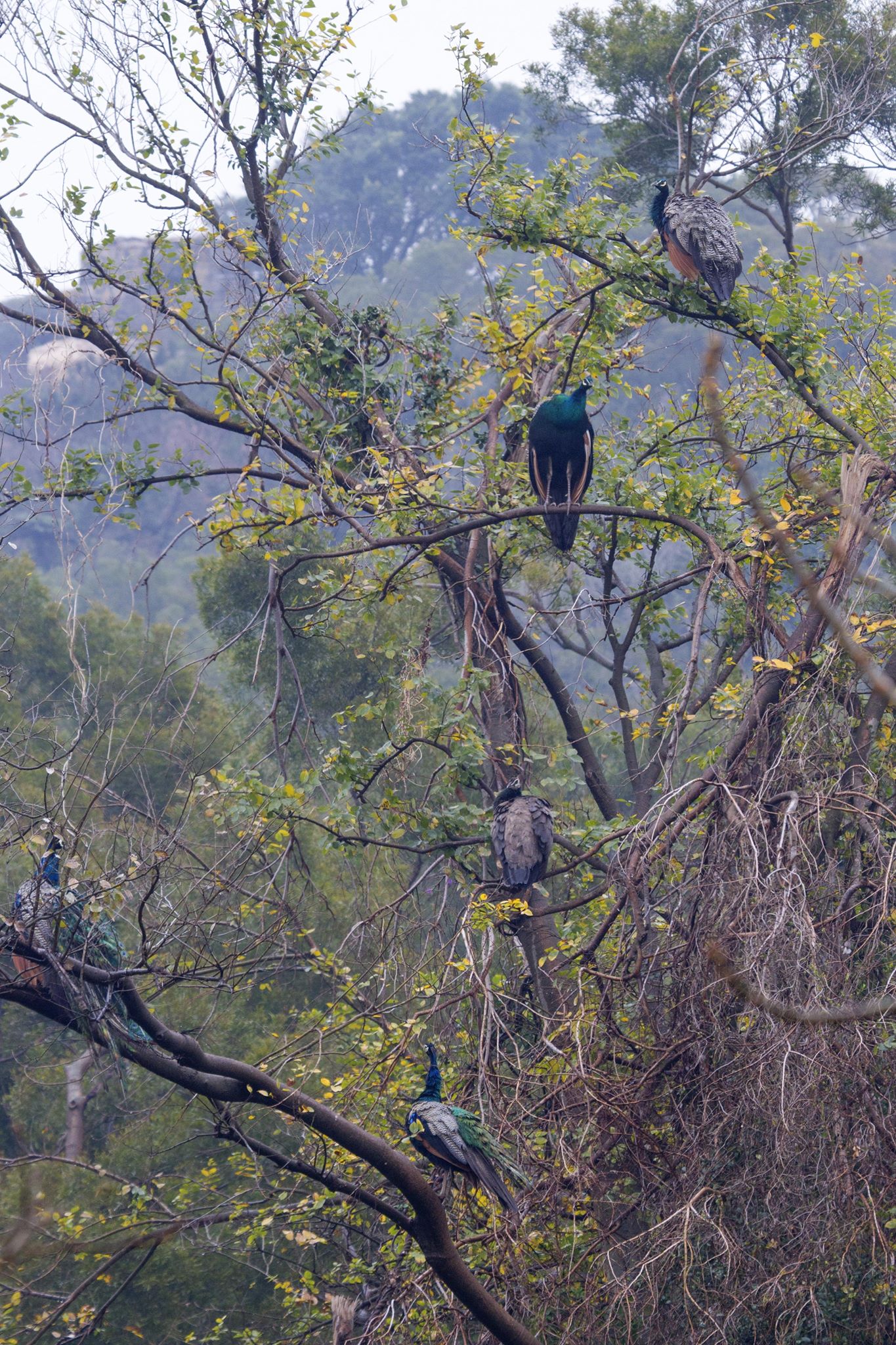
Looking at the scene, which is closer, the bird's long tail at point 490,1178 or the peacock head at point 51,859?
the peacock head at point 51,859

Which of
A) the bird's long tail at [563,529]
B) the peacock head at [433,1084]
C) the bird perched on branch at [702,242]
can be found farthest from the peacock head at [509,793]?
the bird perched on branch at [702,242]

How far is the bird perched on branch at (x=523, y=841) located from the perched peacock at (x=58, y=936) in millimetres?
2107

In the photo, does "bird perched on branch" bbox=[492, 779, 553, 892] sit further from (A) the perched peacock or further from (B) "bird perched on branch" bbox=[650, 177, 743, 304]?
(B) "bird perched on branch" bbox=[650, 177, 743, 304]

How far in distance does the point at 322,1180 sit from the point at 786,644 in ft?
8.11

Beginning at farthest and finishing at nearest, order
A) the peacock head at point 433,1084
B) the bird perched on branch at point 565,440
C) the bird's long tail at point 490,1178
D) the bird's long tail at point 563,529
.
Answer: the bird perched on branch at point 565,440 < the bird's long tail at point 563,529 < the peacock head at point 433,1084 < the bird's long tail at point 490,1178

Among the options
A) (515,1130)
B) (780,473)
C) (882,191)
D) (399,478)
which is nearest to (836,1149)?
(515,1130)

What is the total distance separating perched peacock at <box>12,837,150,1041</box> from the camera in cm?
287

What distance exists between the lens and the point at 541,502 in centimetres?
607

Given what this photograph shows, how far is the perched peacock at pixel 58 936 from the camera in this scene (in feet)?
9.43

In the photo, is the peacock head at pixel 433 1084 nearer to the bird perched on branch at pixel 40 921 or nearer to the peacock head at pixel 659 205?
the bird perched on branch at pixel 40 921

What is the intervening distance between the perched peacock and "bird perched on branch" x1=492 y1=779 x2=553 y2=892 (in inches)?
82.9

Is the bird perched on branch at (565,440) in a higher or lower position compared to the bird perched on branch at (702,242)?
lower

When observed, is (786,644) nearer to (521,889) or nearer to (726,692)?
(726,692)

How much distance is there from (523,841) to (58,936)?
2639 millimetres
